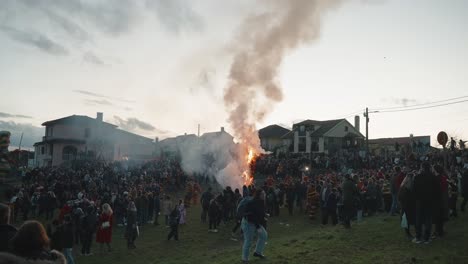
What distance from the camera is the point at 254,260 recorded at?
10.2 m

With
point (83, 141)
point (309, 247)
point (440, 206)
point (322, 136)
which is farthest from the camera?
point (83, 141)

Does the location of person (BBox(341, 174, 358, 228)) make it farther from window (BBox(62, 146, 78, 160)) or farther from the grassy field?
window (BBox(62, 146, 78, 160))

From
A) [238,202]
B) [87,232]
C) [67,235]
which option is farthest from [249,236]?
[238,202]

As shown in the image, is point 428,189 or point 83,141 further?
point 83,141

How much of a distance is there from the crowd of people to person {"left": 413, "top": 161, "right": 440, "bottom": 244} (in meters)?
0.02

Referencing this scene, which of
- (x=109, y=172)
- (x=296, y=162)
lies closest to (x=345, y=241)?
(x=296, y=162)

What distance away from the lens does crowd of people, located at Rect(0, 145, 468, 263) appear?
10.0 meters

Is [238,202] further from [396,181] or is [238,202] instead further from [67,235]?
[67,235]

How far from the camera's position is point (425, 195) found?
9.98 meters

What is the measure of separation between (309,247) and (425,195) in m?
3.58

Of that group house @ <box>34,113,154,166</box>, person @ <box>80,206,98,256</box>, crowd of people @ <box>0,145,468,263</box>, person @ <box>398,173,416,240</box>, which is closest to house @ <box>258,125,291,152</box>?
house @ <box>34,113,154,166</box>

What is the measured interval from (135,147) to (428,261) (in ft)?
212

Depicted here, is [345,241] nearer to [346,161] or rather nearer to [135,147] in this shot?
[346,161]

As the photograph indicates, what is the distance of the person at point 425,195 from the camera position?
32.5 feet
